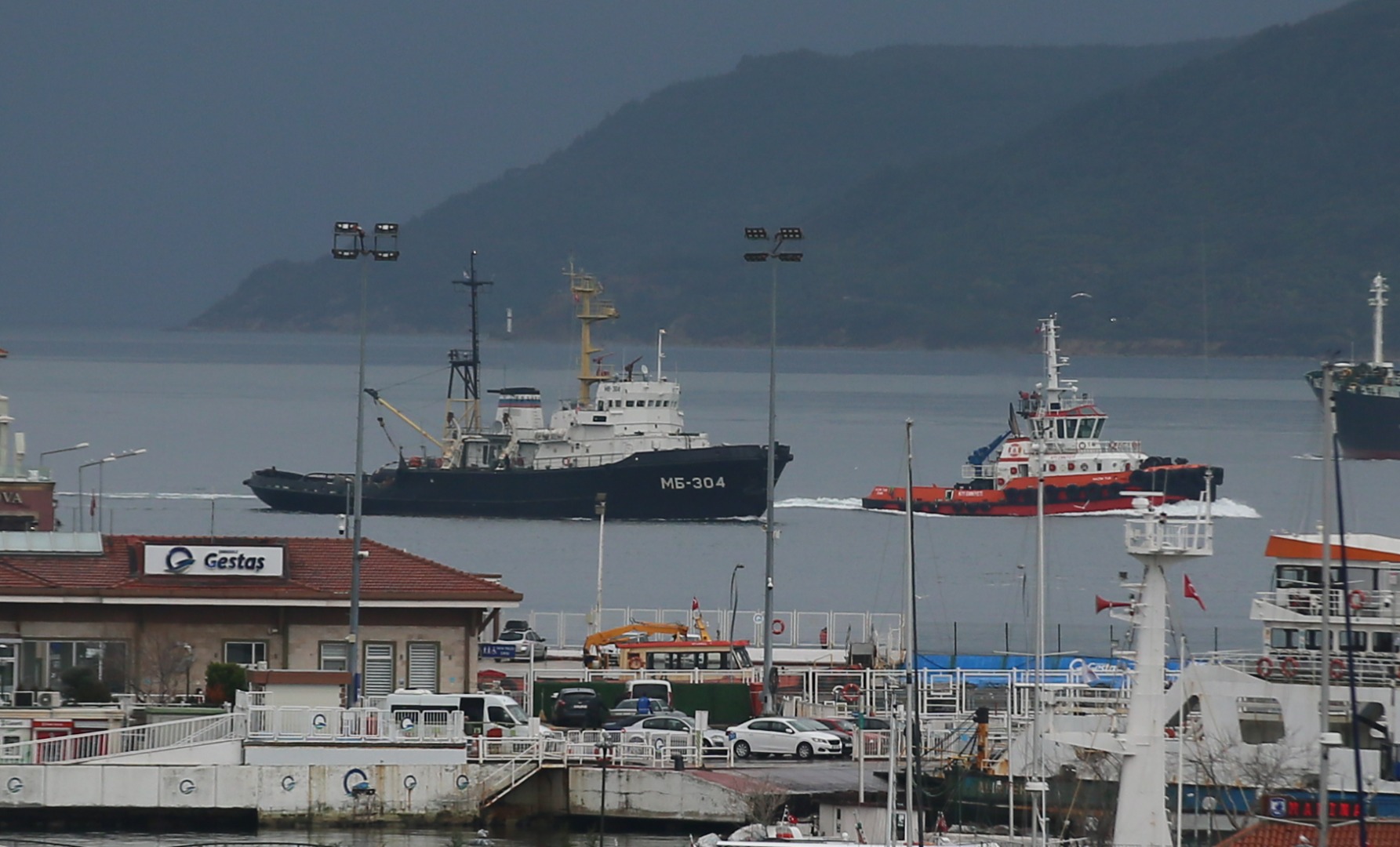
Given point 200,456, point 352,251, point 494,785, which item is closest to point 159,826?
point 494,785

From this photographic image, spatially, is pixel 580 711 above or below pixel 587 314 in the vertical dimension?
below

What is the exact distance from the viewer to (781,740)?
36750 millimetres

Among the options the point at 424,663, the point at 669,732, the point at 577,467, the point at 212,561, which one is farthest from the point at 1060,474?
the point at 669,732

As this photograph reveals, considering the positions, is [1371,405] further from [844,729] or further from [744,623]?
[844,729]

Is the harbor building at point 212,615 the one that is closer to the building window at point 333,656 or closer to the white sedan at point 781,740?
the building window at point 333,656

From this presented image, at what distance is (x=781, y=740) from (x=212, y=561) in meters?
10.3

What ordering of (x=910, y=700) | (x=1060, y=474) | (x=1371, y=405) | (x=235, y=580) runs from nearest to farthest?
(x=910, y=700) → (x=235, y=580) → (x=1060, y=474) → (x=1371, y=405)

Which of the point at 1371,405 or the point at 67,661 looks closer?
the point at 67,661

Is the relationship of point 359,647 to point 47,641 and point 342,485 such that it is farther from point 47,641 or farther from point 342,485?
point 342,485

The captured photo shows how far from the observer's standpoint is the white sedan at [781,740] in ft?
120

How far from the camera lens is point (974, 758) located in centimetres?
3528

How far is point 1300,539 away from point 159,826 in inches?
680

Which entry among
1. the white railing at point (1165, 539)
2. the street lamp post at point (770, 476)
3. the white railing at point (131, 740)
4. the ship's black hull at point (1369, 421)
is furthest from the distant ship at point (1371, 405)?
the white railing at point (1165, 539)

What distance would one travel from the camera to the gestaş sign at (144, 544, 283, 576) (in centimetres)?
3947
